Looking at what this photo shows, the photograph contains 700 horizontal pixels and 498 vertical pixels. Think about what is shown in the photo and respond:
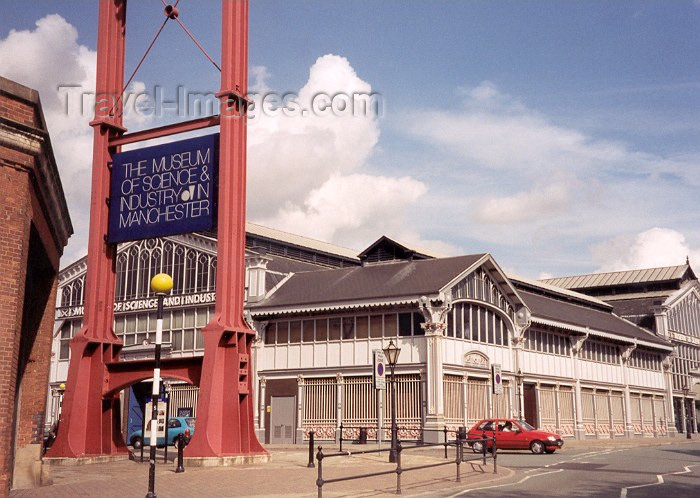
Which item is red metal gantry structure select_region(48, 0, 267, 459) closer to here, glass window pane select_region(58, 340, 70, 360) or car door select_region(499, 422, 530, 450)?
car door select_region(499, 422, 530, 450)

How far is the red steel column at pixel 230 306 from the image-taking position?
23547mm

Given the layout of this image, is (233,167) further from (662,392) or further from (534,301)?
(662,392)

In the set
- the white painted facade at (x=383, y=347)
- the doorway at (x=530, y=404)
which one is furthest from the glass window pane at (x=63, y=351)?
the doorway at (x=530, y=404)

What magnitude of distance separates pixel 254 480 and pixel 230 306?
20.9 ft

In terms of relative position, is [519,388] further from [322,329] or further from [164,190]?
[164,190]

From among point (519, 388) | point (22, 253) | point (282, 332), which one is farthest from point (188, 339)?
point (22, 253)

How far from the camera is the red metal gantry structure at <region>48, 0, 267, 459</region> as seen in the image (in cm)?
2388

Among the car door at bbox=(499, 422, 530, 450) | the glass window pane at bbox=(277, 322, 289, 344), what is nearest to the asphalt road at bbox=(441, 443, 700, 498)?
the car door at bbox=(499, 422, 530, 450)

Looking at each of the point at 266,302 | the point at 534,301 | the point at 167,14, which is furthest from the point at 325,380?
the point at 167,14

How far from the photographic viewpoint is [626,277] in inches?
2972

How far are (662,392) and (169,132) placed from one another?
155 ft

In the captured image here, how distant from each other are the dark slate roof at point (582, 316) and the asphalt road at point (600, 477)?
19299mm

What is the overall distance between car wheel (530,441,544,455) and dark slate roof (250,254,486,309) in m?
9.05

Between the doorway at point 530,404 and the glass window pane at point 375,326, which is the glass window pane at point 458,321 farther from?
the doorway at point 530,404
